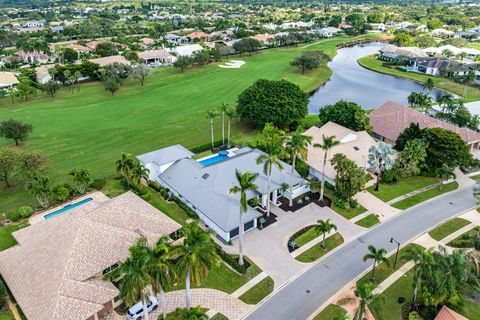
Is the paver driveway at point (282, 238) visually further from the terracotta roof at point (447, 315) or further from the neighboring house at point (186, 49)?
the neighboring house at point (186, 49)

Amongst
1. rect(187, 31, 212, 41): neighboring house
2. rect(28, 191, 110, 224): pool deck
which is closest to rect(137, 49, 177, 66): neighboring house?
rect(187, 31, 212, 41): neighboring house

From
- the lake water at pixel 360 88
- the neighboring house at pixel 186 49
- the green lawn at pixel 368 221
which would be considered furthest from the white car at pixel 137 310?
the neighboring house at pixel 186 49

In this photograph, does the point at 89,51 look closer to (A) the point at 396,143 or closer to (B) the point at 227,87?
(B) the point at 227,87

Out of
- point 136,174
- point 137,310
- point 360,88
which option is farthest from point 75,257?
point 360,88

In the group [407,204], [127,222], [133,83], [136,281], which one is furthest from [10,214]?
[133,83]

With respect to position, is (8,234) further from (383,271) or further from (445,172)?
(445,172)

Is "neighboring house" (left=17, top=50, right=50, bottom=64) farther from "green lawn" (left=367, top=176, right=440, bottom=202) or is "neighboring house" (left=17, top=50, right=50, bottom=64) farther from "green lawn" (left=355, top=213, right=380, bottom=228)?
"green lawn" (left=355, top=213, right=380, bottom=228)

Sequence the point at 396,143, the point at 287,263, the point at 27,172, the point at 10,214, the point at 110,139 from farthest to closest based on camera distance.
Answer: the point at 110,139, the point at 396,143, the point at 27,172, the point at 10,214, the point at 287,263
